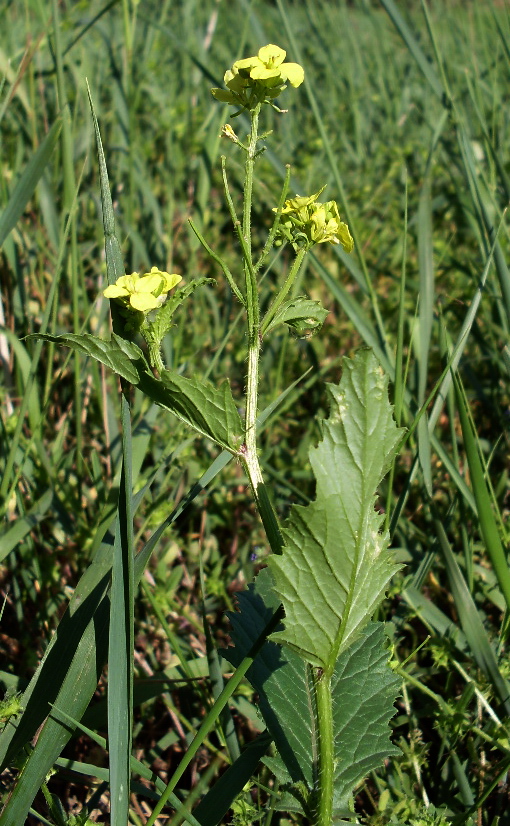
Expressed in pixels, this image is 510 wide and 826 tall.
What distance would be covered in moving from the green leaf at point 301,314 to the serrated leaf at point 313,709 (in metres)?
0.37

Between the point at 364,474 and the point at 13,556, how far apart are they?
88 cm

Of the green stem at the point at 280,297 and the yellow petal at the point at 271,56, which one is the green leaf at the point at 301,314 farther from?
the yellow petal at the point at 271,56

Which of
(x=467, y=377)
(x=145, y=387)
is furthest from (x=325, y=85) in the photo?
(x=145, y=387)

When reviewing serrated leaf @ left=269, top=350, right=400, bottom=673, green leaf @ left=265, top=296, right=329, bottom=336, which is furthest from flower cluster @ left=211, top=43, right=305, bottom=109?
serrated leaf @ left=269, top=350, right=400, bottom=673

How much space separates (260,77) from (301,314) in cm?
29

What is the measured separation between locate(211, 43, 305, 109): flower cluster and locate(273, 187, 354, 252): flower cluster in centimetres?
14

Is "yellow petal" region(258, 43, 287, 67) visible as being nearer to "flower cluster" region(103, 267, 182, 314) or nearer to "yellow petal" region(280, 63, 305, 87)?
"yellow petal" region(280, 63, 305, 87)

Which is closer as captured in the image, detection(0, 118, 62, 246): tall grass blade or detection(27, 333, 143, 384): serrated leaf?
detection(27, 333, 143, 384): serrated leaf

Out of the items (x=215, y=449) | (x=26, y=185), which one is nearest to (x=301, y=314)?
(x=26, y=185)

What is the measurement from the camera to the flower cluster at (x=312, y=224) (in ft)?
3.05

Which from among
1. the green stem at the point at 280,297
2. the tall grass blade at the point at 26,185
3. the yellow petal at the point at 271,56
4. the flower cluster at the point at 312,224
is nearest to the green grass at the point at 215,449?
the tall grass blade at the point at 26,185

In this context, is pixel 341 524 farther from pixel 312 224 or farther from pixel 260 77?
pixel 260 77

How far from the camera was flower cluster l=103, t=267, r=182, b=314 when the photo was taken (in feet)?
2.77

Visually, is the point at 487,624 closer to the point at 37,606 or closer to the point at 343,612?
the point at 343,612
